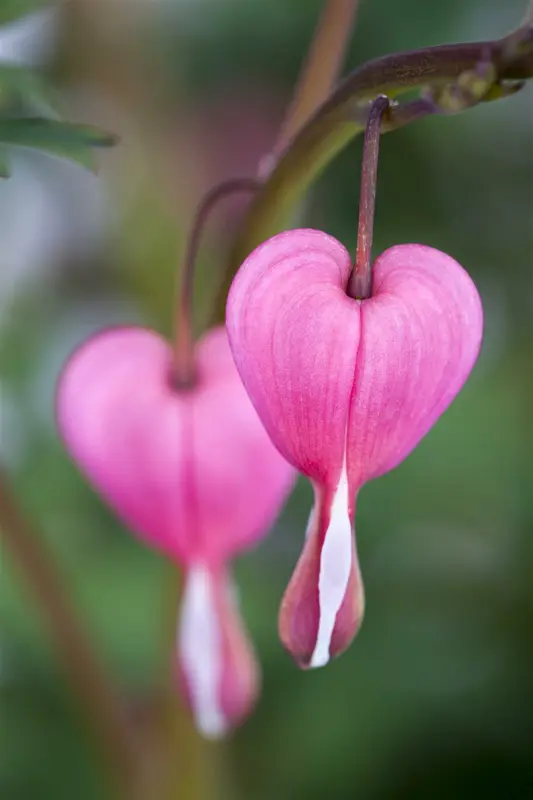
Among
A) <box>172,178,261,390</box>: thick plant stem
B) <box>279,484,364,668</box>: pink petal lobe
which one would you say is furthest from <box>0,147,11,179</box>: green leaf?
<box>279,484,364,668</box>: pink petal lobe

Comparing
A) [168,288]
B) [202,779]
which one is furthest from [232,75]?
[202,779]

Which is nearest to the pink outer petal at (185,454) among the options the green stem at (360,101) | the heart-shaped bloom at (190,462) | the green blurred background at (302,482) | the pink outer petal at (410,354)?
the heart-shaped bloom at (190,462)

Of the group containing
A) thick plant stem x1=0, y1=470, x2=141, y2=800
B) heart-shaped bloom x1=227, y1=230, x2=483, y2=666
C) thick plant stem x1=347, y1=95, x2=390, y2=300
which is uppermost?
thick plant stem x1=347, y1=95, x2=390, y2=300

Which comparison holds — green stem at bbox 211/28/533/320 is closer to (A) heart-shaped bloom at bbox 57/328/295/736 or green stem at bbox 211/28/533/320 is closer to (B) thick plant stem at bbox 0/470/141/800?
(A) heart-shaped bloom at bbox 57/328/295/736

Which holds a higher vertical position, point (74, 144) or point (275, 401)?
point (74, 144)

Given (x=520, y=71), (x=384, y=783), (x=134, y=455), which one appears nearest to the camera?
(x=520, y=71)

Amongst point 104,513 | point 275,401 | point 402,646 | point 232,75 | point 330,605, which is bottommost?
point 402,646

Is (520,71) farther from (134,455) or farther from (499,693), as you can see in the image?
(499,693)

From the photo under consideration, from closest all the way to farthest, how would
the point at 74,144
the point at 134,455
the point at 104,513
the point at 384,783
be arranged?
1. the point at 74,144
2. the point at 134,455
3. the point at 384,783
4. the point at 104,513
